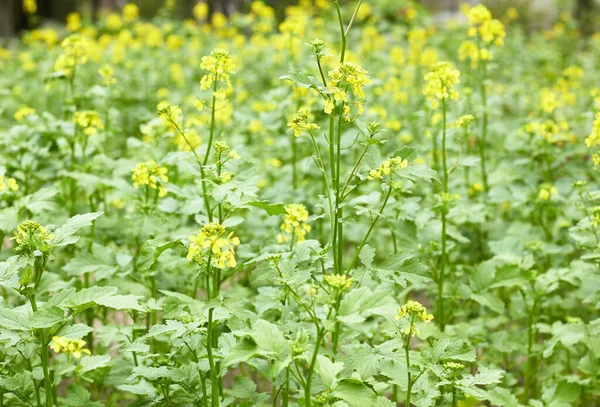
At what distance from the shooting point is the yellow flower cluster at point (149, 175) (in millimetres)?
2955

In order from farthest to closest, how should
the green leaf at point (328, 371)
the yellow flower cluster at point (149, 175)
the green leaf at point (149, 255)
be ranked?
the yellow flower cluster at point (149, 175), the green leaf at point (149, 255), the green leaf at point (328, 371)

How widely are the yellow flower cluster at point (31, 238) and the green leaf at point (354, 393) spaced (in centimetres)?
108

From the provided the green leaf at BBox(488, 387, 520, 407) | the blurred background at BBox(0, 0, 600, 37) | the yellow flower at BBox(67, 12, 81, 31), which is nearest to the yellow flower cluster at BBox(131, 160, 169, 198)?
the green leaf at BBox(488, 387, 520, 407)

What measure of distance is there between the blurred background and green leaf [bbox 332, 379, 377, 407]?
1266cm

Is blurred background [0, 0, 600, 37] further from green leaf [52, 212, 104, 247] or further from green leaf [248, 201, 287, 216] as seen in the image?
green leaf [52, 212, 104, 247]

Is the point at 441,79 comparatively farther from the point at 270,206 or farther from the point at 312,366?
the point at 312,366

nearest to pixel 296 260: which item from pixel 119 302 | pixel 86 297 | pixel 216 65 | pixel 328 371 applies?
pixel 328 371

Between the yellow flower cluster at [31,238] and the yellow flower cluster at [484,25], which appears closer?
the yellow flower cluster at [31,238]

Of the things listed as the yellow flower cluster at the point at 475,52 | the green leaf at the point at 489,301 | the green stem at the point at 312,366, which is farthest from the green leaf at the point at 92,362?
the yellow flower cluster at the point at 475,52

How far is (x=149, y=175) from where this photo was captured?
3.00m

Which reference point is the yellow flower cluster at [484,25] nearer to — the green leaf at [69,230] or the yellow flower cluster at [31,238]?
the green leaf at [69,230]

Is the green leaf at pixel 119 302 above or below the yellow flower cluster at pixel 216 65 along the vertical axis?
below

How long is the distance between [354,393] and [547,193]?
87.3 inches

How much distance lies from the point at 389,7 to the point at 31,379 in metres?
10.3
